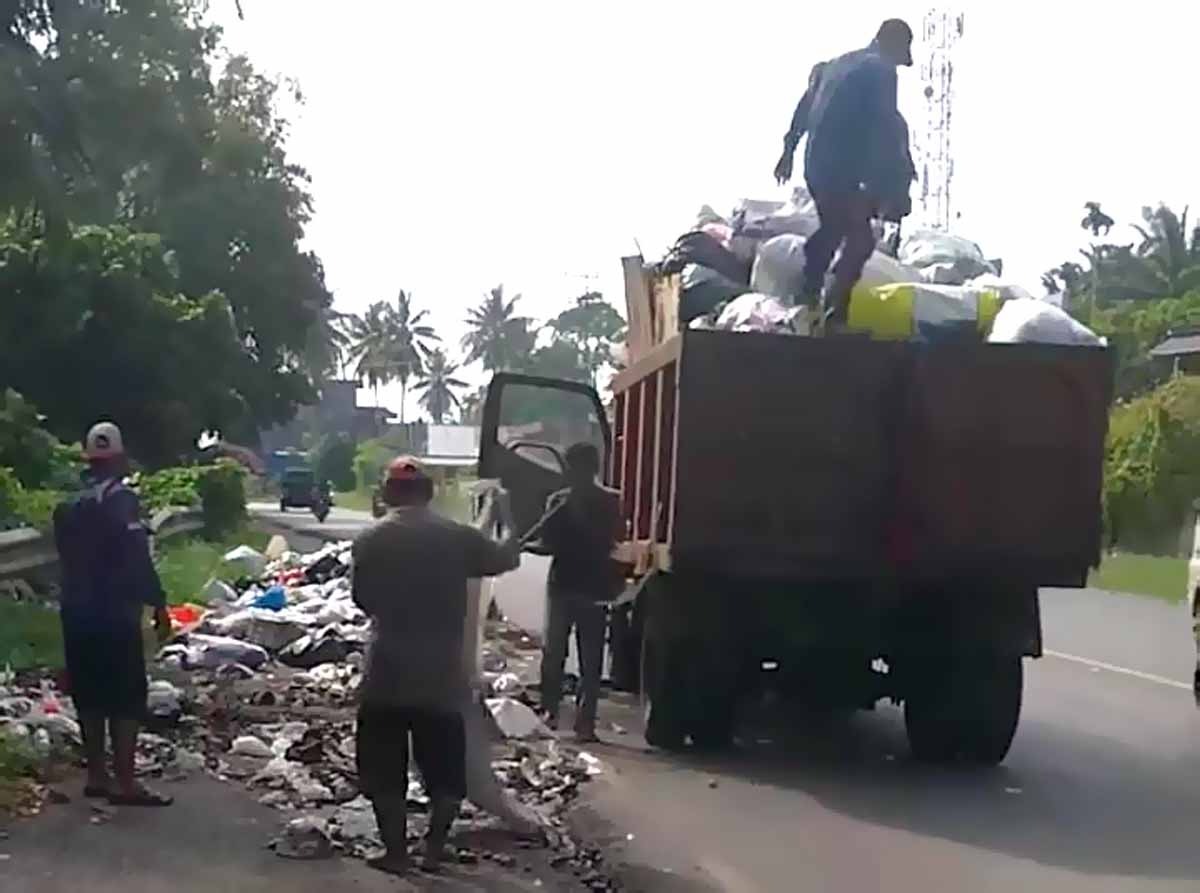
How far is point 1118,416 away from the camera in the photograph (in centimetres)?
4791

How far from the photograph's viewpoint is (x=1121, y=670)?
18.3 m

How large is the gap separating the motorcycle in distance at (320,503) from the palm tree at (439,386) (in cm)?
6192

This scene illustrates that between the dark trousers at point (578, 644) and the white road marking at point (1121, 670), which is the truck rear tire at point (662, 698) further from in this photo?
the white road marking at point (1121, 670)

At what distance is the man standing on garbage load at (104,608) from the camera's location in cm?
899

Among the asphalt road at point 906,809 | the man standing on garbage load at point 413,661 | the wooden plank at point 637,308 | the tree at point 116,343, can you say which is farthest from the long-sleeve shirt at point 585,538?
the tree at point 116,343

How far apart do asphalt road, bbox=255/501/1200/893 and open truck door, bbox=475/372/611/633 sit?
1.69 metres

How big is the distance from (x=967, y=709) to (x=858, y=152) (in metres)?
3.26

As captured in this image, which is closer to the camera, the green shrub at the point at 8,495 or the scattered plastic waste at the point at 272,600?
the scattered plastic waste at the point at 272,600

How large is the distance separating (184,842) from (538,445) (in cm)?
730

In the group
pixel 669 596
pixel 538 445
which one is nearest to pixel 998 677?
pixel 669 596

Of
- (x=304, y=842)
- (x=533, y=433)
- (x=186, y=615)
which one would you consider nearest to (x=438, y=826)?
(x=304, y=842)

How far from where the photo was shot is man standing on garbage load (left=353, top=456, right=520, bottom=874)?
8047 mm

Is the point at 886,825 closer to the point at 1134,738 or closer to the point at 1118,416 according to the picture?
the point at 1134,738

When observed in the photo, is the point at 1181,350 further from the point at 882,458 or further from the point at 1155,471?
the point at 882,458
